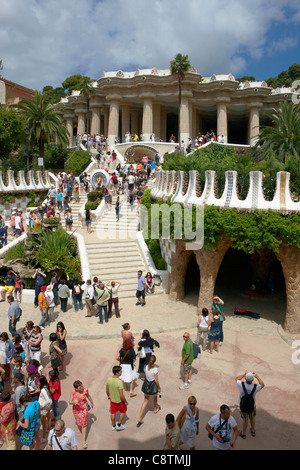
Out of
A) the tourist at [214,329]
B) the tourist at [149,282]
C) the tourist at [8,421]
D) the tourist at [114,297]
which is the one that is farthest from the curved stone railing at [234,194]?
the tourist at [8,421]

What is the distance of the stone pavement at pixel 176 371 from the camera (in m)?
6.37

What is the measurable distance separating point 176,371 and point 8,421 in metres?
4.26

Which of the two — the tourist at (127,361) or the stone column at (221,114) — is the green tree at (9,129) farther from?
the tourist at (127,361)

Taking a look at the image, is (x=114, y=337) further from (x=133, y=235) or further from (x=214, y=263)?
(x=133, y=235)

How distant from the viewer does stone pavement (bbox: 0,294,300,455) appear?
6.37 m

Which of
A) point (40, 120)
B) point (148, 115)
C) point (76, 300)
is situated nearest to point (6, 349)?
point (76, 300)

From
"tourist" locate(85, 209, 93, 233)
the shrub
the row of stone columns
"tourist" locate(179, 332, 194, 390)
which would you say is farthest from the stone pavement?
the row of stone columns

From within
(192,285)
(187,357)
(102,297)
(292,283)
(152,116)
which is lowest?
(187,357)

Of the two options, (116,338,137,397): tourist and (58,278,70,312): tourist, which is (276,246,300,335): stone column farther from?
(58,278,70,312): tourist

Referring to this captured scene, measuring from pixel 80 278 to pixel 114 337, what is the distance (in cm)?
458

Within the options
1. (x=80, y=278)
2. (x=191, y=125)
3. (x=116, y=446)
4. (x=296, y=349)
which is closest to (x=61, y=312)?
(x=80, y=278)

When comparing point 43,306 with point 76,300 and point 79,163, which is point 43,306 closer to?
point 76,300

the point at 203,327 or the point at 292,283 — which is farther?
the point at 292,283

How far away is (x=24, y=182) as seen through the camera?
24.6 m
